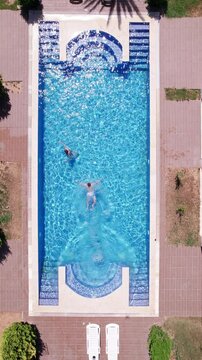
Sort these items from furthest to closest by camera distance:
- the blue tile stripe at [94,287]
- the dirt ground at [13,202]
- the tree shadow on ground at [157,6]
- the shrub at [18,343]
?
the blue tile stripe at [94,287]
the dirt ground at [13,202]
the tree shadow on ground at [157,6]
the shrub at [18,343]

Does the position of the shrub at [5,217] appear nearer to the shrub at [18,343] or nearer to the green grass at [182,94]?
the shrub at [18,343]

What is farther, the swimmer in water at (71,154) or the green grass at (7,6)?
the swimmer in water at (71,154)

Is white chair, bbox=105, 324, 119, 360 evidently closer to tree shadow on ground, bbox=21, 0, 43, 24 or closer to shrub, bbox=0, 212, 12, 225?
shrub, bbox=0, 212, 12, 225

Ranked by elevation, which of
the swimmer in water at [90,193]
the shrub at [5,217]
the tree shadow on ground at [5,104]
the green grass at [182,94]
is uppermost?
the green grass at [182,94]

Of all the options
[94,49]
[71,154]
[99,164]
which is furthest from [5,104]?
[99,164]

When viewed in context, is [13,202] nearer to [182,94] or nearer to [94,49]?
[94,49]

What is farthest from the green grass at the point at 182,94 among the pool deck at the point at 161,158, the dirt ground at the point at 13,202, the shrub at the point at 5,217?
the shrub at the point at 5,217
